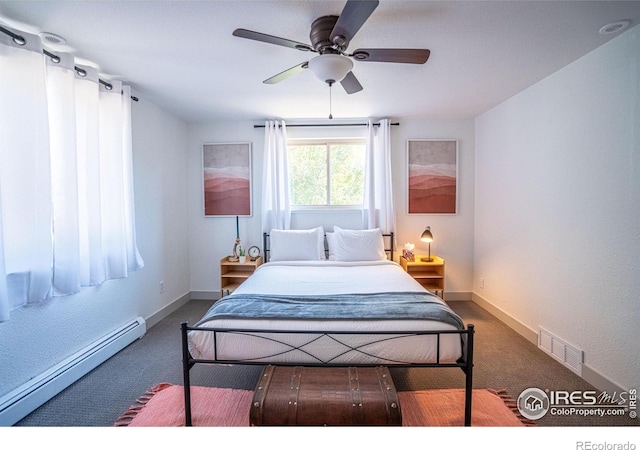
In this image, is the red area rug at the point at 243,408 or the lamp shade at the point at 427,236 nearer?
the red area rug at the point at 243,408

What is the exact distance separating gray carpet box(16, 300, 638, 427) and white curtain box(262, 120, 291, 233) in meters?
Answer: 1.79

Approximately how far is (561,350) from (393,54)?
2.64 m

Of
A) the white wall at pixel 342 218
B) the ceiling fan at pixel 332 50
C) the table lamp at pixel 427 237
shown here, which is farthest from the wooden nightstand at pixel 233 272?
the ceiling fan at pixel 332 50

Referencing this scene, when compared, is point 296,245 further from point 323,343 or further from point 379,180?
point 323,343

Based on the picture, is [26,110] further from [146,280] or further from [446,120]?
[446,120]

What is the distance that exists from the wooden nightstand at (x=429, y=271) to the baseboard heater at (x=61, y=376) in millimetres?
3039

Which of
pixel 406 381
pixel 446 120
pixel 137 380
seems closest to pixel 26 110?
pixel 137 380

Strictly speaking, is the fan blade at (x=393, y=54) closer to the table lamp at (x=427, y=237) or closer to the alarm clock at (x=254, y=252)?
the table lamp at (x=427, y=237)

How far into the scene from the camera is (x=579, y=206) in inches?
85.5

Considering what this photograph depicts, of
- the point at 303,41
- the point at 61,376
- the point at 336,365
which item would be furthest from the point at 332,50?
the point at 61,376

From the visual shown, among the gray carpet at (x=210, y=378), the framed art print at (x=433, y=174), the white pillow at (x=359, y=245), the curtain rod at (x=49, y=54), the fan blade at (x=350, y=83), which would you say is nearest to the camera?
the curtain rod at (x=49, y=54)

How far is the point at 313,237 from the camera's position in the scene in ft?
11.3

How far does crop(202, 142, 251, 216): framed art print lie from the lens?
12.6 feet

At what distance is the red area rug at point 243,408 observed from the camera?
5.65 ft
